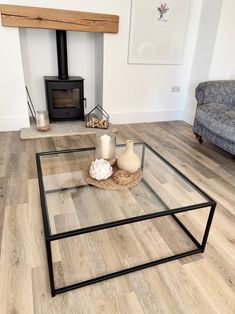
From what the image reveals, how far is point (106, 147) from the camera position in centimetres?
163

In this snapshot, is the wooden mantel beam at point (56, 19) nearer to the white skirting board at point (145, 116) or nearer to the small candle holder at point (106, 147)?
the white skirting board at point (145, 116)

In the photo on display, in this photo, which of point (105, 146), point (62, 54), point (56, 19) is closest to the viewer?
point (105, 146)

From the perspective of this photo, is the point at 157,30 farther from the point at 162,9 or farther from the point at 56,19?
the point at 56,19

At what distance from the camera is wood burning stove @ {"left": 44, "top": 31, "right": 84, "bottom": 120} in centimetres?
301

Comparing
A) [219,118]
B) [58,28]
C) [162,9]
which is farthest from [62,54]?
[219,118]

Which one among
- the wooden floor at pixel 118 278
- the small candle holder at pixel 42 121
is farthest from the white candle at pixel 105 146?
the small candle holder at pixel 42 121

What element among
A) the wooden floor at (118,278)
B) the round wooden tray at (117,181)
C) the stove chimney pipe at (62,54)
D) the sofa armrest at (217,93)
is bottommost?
the wooden floor at (118,278)

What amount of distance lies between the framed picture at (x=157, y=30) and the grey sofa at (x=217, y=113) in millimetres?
918

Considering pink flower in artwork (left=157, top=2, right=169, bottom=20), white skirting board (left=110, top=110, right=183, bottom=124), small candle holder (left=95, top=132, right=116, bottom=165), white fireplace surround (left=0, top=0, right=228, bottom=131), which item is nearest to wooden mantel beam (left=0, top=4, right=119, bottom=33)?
white fireplace surround (left=0, top=0, right=228, bottom=131)

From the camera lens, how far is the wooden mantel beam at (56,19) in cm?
257

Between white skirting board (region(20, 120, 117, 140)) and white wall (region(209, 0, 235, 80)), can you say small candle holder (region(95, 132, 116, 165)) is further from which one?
white wall (region(209, 0, 235, 80))

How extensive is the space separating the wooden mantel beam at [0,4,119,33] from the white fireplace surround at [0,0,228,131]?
107 mm

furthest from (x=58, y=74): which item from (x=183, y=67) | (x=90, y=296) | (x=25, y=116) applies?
(x=90, y=296)

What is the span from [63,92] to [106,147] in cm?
189
